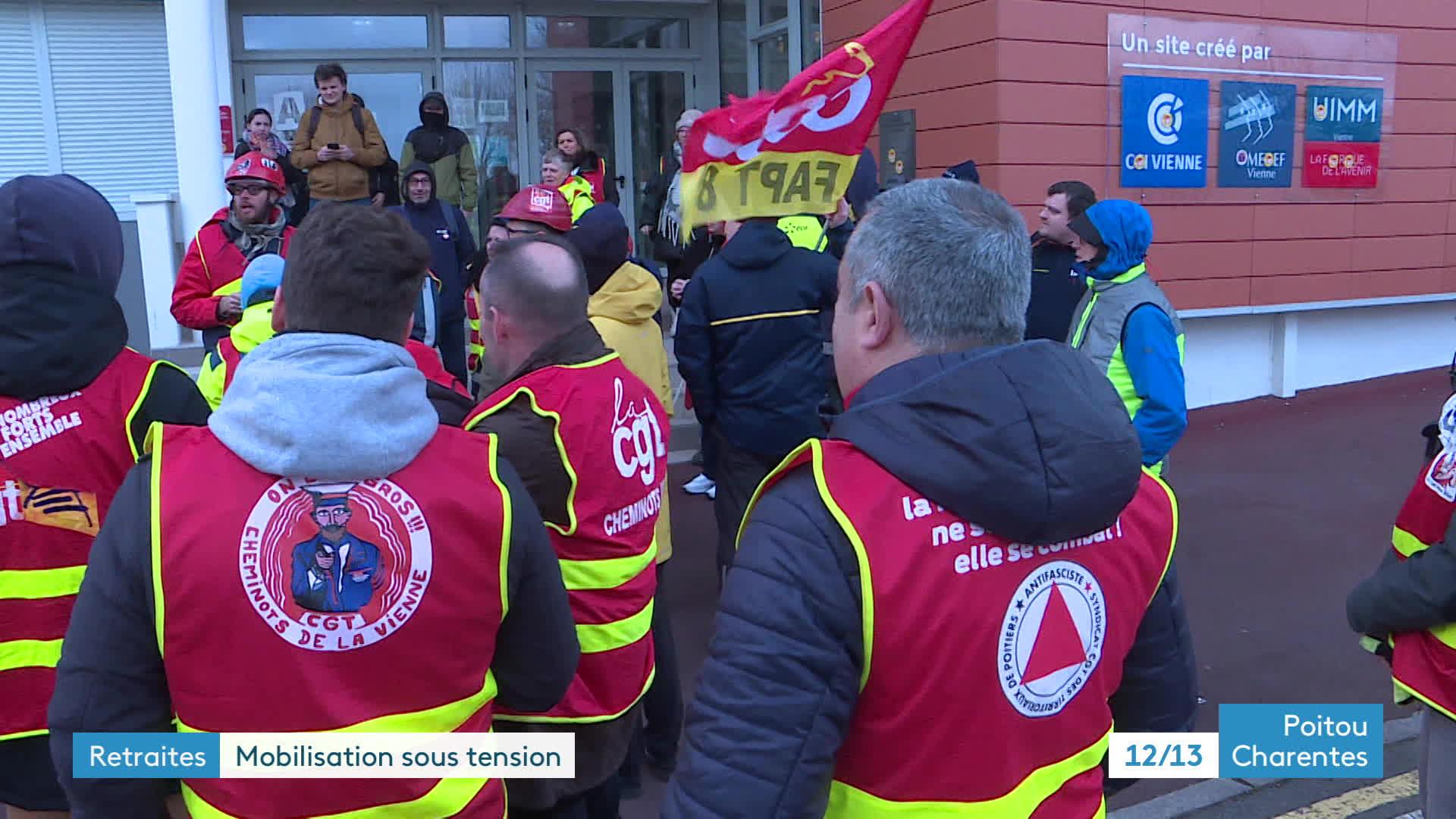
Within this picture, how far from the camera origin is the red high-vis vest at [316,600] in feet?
5.54

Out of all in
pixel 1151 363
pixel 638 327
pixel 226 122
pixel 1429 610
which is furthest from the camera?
pixel 226 122

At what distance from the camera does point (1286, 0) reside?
31.4 feet

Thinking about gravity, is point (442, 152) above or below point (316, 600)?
above

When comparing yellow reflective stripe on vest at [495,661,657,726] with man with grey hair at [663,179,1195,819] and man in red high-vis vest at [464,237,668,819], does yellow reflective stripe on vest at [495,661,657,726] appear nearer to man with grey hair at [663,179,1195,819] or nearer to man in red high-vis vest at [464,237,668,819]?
man in red high-vis vest at [464,237,668,819]

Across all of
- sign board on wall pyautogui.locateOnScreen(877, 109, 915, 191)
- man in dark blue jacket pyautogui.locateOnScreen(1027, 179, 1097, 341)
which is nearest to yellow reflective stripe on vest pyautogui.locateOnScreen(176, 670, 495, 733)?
man in dark blue jacket pyautogui.locateOnScreen(1027, 179, 1097, 341)

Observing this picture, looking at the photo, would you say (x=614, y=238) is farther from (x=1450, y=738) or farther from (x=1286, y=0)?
(x=1286, y=0)

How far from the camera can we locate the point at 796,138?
384 centimetres

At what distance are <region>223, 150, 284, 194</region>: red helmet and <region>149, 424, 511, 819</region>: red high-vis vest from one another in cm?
418

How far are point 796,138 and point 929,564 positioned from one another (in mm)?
2619

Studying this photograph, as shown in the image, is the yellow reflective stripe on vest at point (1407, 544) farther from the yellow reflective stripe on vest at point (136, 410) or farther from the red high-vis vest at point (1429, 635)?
the yellow reflective stripe on vest at point (136, 410)

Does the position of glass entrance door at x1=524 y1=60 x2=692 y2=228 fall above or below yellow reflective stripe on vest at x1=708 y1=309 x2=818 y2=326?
above

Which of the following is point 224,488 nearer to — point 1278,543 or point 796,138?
point 796,138

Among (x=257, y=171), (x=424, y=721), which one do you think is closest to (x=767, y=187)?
(x=424, y=721)

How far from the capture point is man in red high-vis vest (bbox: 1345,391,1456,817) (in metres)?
2.53
